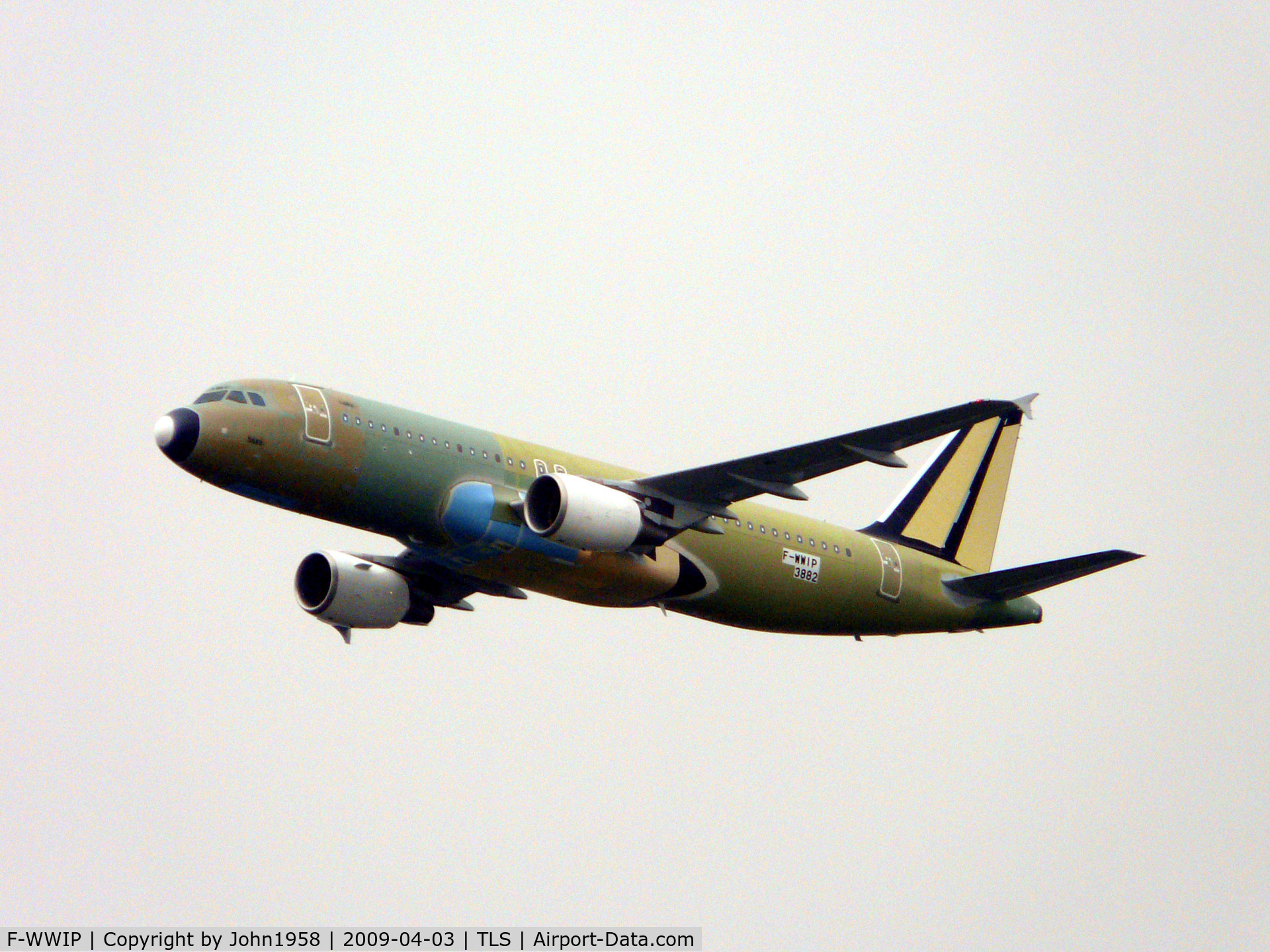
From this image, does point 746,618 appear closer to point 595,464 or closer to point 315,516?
point 595,464

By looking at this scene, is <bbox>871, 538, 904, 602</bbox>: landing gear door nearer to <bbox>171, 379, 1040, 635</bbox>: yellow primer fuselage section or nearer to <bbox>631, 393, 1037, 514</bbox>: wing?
<bbox>171, 379, 1040, 635</bbox>: yellow primer fuselage section

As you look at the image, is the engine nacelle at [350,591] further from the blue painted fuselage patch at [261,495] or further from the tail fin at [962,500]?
the tail fin at [962,500]

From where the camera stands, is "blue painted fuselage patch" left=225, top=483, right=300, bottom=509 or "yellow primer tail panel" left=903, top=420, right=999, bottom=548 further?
"yellow primer tail panel" left=903, top=420, right=999, bottom=548

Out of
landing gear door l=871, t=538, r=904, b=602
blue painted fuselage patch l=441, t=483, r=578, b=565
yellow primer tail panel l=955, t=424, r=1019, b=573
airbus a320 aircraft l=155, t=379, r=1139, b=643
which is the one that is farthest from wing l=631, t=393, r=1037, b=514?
yellow primer tail panel l=955, t=424, r=1019, b=573

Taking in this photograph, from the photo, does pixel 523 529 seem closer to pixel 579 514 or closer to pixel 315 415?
pixel 579 514

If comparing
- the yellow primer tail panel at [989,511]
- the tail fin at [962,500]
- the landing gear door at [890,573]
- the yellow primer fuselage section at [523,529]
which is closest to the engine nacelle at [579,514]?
the yellow primer fuselage section at [523,529]

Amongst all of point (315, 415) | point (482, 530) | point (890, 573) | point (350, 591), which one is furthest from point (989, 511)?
point (315, 415)

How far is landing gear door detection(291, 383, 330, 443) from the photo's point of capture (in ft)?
127

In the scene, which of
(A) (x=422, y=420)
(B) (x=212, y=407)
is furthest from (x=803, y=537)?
(B) (x=212, y=407)

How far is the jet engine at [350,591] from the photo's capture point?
Answer: 1748 inches

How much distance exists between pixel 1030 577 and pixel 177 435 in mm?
23747

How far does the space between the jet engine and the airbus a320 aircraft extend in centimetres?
5

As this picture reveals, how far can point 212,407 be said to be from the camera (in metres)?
38.0

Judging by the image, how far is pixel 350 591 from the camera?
44469 millimetres
